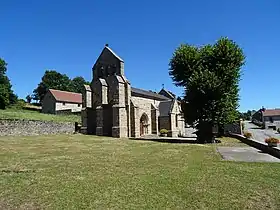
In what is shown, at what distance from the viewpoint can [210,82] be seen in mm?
23078

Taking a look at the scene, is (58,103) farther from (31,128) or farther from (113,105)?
(31,128)

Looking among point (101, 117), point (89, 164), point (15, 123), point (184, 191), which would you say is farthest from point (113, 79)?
point (184, 191)

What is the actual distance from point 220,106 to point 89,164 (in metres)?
16.3

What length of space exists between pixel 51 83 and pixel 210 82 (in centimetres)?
6976

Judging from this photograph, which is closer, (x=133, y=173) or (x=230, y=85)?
(x=133, y=173)

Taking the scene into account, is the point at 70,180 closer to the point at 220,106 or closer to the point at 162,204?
the point at 162,204

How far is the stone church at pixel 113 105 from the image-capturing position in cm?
3234

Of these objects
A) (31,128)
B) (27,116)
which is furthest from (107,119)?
(27,116)

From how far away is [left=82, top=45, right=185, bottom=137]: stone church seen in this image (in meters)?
32.3

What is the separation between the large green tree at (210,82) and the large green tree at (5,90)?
123ft

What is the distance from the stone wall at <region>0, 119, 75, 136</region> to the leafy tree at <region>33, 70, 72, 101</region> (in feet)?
172

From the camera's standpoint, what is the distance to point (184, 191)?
21.6 feet

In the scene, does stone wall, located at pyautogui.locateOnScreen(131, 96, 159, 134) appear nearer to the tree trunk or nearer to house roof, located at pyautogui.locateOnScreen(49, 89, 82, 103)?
the tree trunk

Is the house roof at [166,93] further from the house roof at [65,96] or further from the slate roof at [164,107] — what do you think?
the house roof at [65,96]
